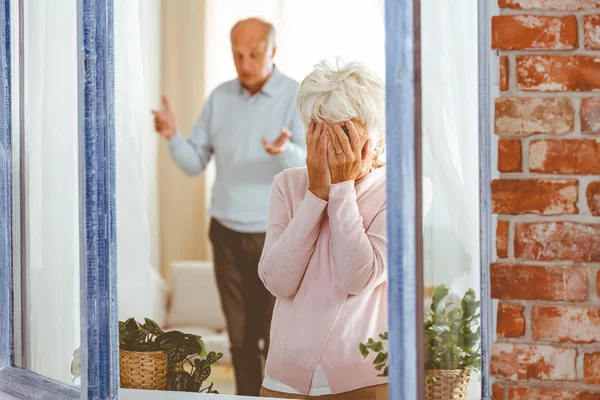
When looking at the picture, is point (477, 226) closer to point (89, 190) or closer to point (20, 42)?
point (89, 190)

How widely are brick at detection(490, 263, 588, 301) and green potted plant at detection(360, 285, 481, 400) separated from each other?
7 cm

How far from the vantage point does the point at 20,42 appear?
1.61 metres

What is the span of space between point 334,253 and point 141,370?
0.52 metres

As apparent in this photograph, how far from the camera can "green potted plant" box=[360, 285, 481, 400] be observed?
→ 1176 mm

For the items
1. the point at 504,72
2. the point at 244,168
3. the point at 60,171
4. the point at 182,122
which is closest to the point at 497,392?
the point at 504,72

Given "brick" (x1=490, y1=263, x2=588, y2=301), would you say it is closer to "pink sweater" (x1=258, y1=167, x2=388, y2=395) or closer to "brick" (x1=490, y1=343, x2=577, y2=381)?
"brick" (x1=490, y1=343, x2=577, y2=381)

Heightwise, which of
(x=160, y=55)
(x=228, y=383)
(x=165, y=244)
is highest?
(x=160, y=55)

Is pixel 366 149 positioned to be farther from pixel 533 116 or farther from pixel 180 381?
pixel 180 381

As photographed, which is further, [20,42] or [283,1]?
[283,1]

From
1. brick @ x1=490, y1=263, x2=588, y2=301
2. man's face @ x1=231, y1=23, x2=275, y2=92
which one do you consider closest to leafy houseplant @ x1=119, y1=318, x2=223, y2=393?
brick @ x1=490, y1=263, x2=588, y2=301

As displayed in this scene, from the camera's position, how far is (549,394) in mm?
1127

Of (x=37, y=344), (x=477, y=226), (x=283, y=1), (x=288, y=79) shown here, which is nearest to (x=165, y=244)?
(x=283, y=1)

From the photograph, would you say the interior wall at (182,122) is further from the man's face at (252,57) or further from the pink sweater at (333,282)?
the pink sweater at (333,282)

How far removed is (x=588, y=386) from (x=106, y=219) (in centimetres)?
93
